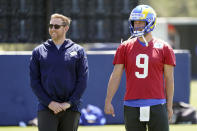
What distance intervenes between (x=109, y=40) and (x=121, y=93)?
5.30ft

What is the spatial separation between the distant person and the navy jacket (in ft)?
1.84

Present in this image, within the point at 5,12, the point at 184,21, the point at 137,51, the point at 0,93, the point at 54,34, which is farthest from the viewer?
the point at 184,21

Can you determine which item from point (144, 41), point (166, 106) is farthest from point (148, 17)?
point (166, 106)

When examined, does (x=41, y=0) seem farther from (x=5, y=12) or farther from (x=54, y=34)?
(x=54, y=34)

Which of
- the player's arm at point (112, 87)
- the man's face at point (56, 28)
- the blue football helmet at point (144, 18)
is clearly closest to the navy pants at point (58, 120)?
the player's arm at point (112, 87)

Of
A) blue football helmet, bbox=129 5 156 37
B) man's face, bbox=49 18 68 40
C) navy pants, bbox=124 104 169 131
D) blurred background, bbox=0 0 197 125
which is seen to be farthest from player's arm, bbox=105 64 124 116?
blurred background, bbox=0 0 197 125

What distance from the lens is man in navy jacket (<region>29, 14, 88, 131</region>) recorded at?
498cm

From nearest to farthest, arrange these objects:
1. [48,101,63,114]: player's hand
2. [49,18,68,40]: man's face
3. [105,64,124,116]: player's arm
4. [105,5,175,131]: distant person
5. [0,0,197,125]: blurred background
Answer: [105,5,175,131]: distant person → [105,64,124,116]: player's arm → [48,101,63,114]: player's hand → [49,18,68,40]: man's face → [0,0,197,125]: blurred background

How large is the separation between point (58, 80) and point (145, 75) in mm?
886

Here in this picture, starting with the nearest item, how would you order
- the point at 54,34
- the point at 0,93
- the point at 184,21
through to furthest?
the point at 54,34
the point at 0,93
the point at 184,21

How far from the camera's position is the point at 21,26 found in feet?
35.7

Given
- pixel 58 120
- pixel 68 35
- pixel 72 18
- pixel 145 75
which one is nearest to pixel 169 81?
pixel 145 75

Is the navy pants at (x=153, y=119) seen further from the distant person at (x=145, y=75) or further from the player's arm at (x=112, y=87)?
the player's arm at (x=112, y=87)

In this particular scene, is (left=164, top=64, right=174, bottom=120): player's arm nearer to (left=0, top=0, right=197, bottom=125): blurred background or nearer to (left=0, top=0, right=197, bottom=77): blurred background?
(left=0, top=0, right=197, bottom=125): blurred background
